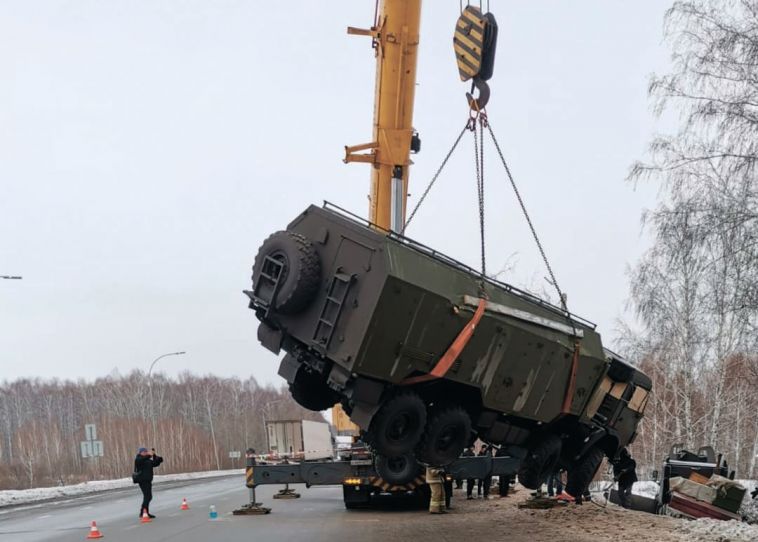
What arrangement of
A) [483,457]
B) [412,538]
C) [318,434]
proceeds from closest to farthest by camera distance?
1. [412,538]
2. [483,457]
3. [318,434]

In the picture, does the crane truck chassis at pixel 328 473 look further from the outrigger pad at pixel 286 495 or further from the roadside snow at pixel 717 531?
the outrigger pad at pixel 286 495

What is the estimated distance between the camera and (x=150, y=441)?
8262 centimetres

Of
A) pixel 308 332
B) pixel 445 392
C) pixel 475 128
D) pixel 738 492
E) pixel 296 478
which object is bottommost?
pixel 738 492

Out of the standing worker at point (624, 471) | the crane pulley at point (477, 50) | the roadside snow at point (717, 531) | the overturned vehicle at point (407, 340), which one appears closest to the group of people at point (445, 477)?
the standing worker at point (624, 471)

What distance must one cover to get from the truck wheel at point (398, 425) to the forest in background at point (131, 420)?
174 feet

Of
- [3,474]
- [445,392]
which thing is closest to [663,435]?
[445,392]

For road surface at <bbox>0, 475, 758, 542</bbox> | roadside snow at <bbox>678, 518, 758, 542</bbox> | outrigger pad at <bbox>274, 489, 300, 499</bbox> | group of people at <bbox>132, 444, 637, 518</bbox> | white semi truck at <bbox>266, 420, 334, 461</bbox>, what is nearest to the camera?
roadside snow at <bbox>678, 518, 758, 542</bbox>

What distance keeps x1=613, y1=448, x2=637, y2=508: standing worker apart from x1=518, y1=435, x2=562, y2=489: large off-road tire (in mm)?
→ 1924

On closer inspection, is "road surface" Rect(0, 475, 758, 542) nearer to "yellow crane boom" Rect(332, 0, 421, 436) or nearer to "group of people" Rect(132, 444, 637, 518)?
"group of people" Rect(132, 444, 637, 518)

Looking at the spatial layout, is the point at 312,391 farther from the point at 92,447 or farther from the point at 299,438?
the point at 92,447

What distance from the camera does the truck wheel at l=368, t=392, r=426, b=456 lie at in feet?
33.3

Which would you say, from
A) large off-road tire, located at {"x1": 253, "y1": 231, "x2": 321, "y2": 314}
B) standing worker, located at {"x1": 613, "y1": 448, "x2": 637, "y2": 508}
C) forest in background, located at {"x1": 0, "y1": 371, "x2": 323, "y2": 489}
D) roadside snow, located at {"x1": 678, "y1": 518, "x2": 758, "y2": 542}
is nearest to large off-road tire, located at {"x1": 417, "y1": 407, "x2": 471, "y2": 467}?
large off-road tire, located at {"x1": 253, "y1": 231, "x2": 321, "y2": 314}

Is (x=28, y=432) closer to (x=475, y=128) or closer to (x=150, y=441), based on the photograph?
(x=150, y=441)

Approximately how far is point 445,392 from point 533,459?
97.2 inches
